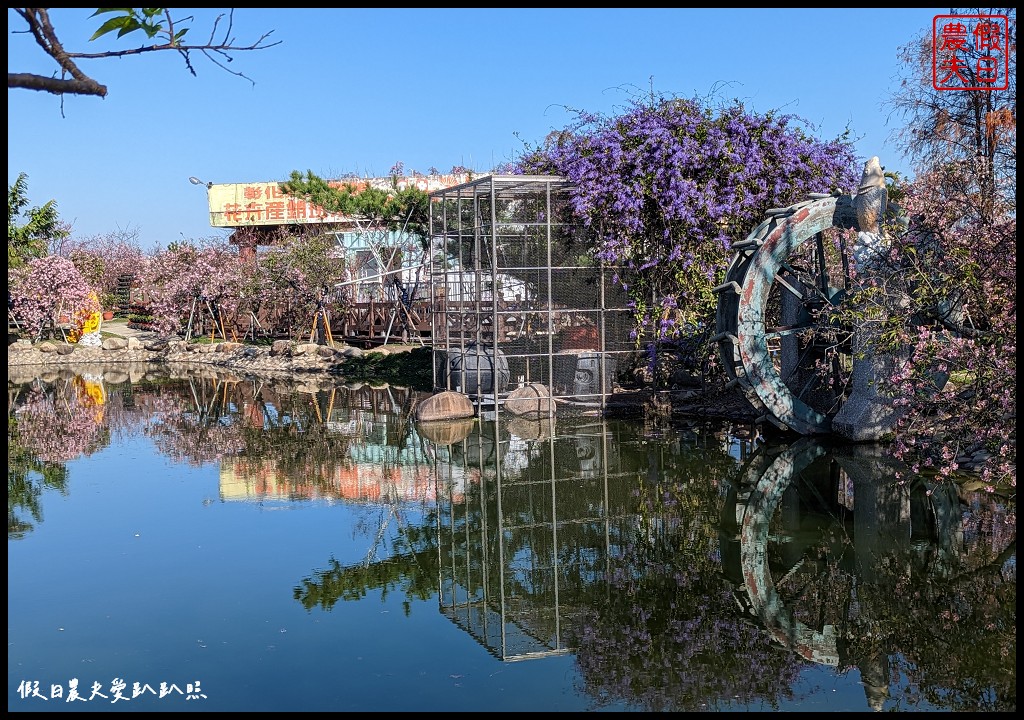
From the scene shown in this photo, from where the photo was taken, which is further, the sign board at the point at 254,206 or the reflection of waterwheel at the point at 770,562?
the sign board at the point at 254,206

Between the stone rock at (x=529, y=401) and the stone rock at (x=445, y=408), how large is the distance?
656 millimetres

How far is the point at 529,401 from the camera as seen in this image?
48.5ft

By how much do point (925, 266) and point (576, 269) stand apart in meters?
6.69

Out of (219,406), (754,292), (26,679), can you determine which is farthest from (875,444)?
(219,406)

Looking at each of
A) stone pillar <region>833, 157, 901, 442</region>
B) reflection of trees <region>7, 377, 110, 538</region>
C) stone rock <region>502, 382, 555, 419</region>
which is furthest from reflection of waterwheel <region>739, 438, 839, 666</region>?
reflection of trees <region>7, 377, 110, 538</region>

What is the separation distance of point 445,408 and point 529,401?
1.24m

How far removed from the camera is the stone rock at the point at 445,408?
14.3 meters

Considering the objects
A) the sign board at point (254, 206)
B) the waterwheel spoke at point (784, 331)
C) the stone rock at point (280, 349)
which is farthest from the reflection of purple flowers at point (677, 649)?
the sign board at point (254, 206)

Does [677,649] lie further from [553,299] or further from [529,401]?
[553,299]

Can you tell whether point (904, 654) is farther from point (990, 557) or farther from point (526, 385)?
point (526, 385)

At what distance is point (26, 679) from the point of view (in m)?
5.48

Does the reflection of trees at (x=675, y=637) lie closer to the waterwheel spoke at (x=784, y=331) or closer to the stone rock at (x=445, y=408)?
the waterwheel spoke at (x=784, y=331)

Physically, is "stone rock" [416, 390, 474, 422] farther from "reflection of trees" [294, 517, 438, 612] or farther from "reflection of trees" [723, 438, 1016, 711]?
"reflection of trees" [294, 517, 438, 612]

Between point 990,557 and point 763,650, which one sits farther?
point 990,557
